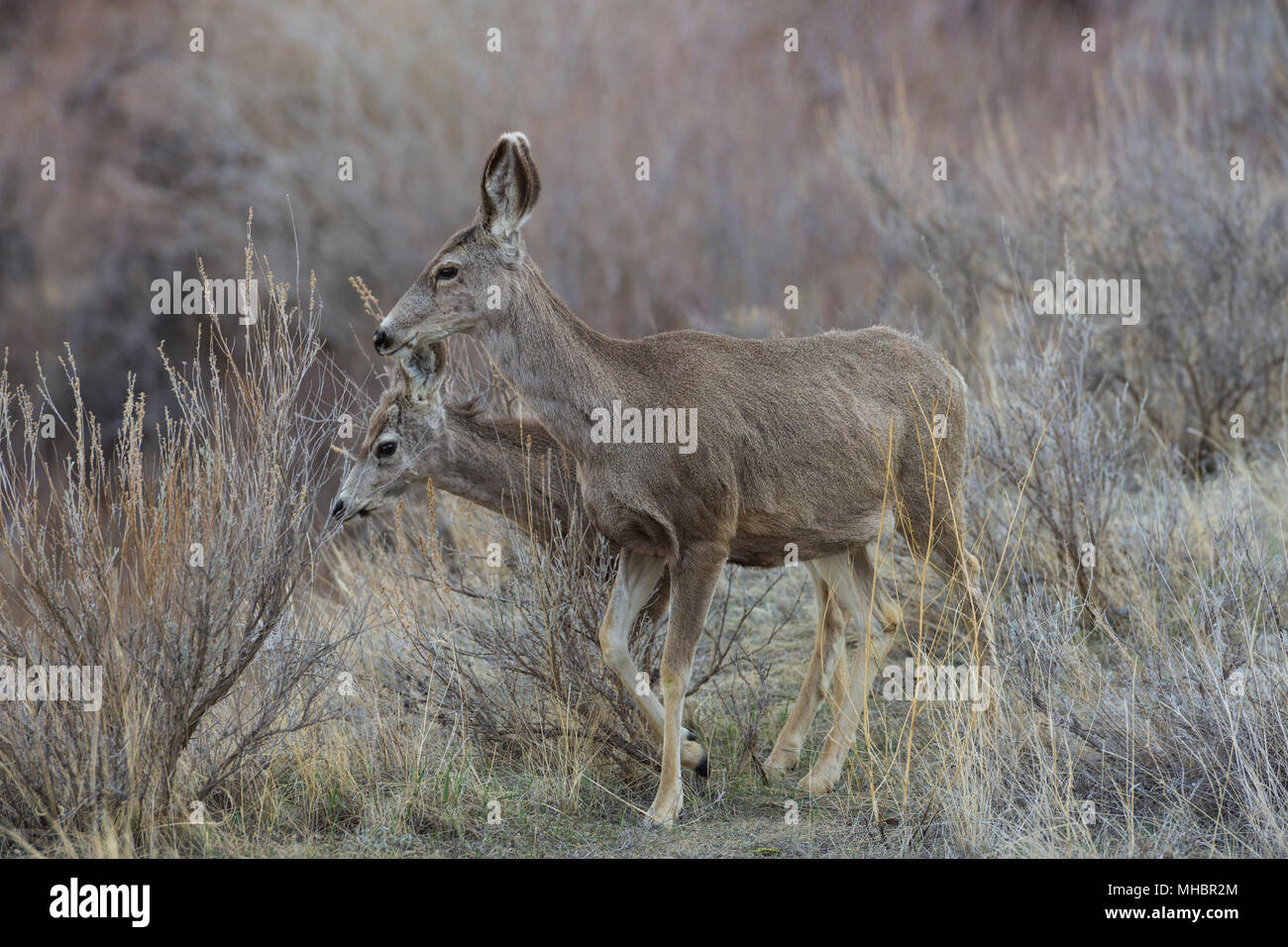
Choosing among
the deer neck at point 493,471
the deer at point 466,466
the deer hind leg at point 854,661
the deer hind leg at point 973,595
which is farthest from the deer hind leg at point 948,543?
the deer neck at point 493,471

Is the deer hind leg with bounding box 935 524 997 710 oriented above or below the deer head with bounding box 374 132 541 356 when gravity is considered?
below

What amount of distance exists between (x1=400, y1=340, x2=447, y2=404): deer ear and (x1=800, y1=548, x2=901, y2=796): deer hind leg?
7.35 ft

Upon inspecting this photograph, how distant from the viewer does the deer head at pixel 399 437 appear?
7.49 m

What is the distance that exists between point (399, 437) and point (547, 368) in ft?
4.33

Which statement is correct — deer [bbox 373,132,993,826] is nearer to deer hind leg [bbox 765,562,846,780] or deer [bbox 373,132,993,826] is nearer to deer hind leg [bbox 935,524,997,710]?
deer hind leg [bbox 935,524,997,710]

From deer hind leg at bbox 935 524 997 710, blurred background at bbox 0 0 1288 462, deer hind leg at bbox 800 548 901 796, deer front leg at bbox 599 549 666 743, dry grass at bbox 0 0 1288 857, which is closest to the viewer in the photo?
dry grass at bbox 0 0 1288 857

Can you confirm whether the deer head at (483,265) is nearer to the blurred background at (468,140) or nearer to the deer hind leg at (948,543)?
the deer hind leg at (948,543)

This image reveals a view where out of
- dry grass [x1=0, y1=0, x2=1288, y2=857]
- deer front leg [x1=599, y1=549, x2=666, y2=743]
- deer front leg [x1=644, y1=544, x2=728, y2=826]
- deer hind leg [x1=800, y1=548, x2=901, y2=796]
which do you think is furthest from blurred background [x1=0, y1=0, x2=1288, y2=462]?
deer front leg [x1=644, y1=544, x2=728, y2=826]

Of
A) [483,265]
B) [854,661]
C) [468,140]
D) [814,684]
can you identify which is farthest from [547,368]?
[468,140]

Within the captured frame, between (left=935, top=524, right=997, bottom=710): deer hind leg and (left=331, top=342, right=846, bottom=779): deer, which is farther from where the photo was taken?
(left=331, top=342, right=846, bottom=779): deer

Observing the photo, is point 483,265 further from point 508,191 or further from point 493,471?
point 493,471

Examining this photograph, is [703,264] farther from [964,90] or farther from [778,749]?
[778,749]

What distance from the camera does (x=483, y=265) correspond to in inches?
255

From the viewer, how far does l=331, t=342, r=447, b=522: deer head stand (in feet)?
24.6
